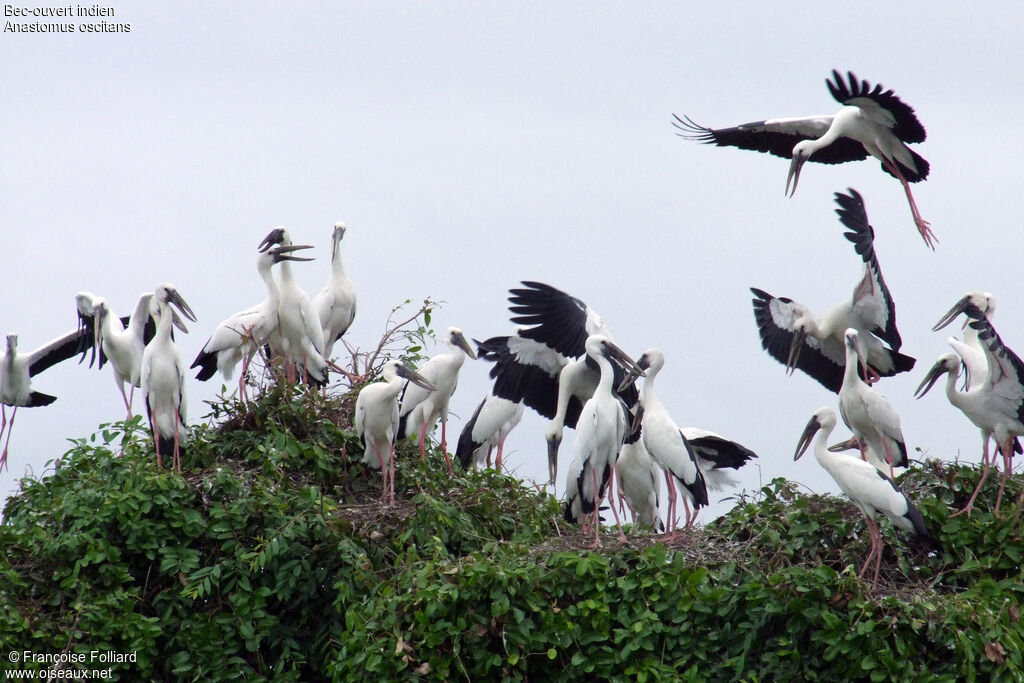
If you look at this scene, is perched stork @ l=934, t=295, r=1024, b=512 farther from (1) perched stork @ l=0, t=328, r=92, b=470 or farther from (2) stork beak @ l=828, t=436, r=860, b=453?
(1) perched stork @ l=0, t=328, r=92, b=470

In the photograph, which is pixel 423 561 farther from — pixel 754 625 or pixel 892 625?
pixel 892 625

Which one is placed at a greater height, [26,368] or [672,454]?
[26,368]

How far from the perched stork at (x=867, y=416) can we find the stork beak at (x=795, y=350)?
106 centimetres

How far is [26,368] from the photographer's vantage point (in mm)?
11609

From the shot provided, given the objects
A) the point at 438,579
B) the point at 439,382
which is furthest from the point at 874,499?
the point at 439,382

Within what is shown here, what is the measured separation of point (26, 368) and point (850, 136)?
21.8ft

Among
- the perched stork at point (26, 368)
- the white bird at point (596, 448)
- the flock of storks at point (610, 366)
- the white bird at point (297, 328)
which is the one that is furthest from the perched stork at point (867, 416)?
the perched stork at point (26, 368)

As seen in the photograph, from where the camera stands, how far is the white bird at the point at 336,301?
1148cm

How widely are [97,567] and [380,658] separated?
186cm

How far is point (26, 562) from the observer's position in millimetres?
8094

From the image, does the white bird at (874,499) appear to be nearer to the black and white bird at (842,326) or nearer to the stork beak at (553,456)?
the black and white bird at (842,326)

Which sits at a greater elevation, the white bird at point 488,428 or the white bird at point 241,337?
the white bird at point 241,337

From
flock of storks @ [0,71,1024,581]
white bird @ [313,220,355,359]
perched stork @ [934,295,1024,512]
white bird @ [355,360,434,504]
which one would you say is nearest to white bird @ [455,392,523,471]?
flock of storks @ [0,71,1024,581]

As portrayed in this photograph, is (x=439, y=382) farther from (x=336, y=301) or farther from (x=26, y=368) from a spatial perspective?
(x=26, y=368)
